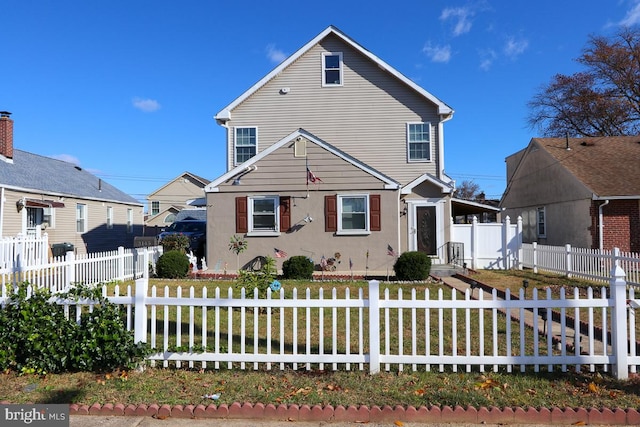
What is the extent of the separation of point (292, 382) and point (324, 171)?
9.93 metres

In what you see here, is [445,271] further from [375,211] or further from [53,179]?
[53,179]

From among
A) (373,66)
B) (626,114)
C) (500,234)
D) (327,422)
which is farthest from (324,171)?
(626,114)

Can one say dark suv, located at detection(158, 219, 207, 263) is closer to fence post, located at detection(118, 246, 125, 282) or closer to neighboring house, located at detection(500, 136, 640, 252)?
fence post, located at detection(118, 246, 125, 282)

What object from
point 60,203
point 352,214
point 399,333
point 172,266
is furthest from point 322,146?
point 60,203

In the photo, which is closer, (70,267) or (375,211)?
(70,267)

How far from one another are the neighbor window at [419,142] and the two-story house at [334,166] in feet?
0.13

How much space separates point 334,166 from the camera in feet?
45.9

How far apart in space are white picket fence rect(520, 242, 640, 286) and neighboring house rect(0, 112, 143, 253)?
54.2ft

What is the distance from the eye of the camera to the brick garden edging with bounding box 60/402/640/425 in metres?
3.84

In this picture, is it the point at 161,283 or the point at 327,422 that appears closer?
the point at 327,422

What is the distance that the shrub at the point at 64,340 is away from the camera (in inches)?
191

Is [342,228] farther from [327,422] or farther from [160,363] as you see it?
[327,422]

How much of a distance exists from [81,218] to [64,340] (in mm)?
19043

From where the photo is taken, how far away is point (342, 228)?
1419cm
